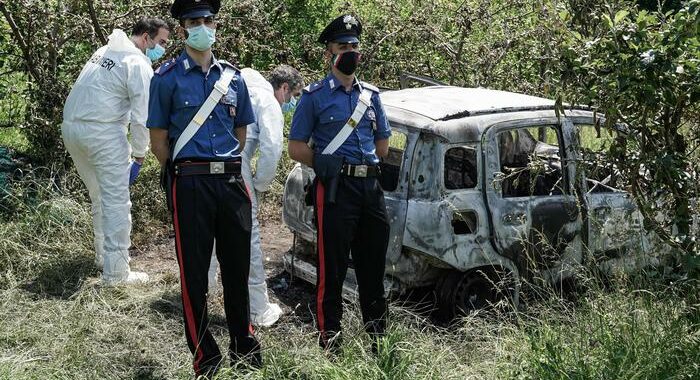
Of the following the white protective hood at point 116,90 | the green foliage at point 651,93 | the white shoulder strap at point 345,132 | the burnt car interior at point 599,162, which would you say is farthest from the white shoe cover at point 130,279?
the green foliage at point 651,93

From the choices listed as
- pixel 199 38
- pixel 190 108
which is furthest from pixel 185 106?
pixel 199 38

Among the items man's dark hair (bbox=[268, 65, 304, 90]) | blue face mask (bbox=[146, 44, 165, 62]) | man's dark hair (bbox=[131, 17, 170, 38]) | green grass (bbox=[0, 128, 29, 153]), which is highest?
man's dark hair (bbox=[131, 17, 170, 38])

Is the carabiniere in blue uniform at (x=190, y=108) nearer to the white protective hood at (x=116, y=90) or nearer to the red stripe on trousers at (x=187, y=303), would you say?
the red stripe on trousers at (x=187, y=303)

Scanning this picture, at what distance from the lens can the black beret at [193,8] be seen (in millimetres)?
5949

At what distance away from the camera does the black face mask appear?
20.5 ft

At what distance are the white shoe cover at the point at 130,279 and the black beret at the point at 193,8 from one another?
2400 millimetres

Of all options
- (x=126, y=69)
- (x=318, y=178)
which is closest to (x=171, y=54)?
(x=126, y=69)

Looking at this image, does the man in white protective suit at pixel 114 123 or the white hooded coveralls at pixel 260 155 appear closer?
the white hooded coveralls at pixel 260 155

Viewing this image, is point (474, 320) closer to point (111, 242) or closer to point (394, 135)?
point (394, 135)

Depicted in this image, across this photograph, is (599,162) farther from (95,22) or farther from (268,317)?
(95,22)

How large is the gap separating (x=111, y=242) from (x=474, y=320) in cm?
292

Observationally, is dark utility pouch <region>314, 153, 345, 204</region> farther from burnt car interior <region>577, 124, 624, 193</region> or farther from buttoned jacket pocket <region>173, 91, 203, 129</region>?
burnt car interior <region>577, 124, 624, 193</region>

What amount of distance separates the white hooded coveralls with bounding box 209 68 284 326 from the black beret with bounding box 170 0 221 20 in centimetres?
92

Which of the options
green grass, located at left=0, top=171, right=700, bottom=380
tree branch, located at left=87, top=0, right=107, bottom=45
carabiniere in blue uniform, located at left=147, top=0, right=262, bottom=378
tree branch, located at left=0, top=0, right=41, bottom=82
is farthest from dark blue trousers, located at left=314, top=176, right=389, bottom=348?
tree branch, located at left=0, top=0, right=41, bottom=82
